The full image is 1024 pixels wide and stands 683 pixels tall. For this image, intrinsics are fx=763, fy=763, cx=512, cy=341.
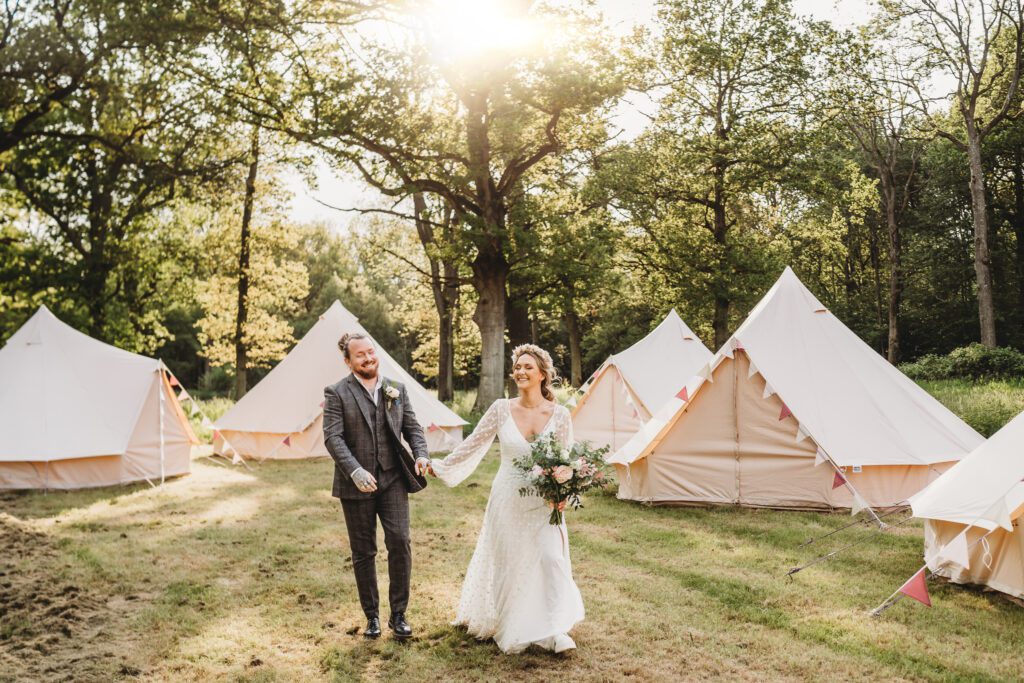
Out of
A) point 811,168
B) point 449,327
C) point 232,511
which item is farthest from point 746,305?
point 232,511

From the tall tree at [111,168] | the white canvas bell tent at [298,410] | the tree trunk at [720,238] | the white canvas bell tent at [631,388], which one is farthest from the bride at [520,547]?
the tree trunk at [720,238]

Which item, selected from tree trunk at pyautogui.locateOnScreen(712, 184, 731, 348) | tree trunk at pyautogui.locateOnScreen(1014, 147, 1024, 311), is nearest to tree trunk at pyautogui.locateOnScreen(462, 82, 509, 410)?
tree trunk at pyautogui.locateOnScreen(712, 184, 731, 348)

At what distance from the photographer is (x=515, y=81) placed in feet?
51.5

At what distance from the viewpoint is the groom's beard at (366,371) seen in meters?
4.79

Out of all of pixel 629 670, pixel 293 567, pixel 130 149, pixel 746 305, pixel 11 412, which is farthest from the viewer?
pixel 746 305

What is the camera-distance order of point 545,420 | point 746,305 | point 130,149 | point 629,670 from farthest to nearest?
point 746,305, point 130,149, point 545,420, point 629,670

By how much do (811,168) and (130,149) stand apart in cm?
1734

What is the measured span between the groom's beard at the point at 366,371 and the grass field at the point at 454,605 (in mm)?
1663

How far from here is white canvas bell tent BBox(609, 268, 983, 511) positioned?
8.65 m

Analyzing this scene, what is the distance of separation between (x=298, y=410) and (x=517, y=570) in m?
9.89

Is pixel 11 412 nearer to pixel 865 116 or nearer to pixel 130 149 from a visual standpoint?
pixel 130 149

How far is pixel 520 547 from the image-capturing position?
463cm

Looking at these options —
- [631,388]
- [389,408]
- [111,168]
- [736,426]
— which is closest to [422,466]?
[389,408]

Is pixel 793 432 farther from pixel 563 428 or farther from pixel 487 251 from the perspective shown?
pixel 487 251
